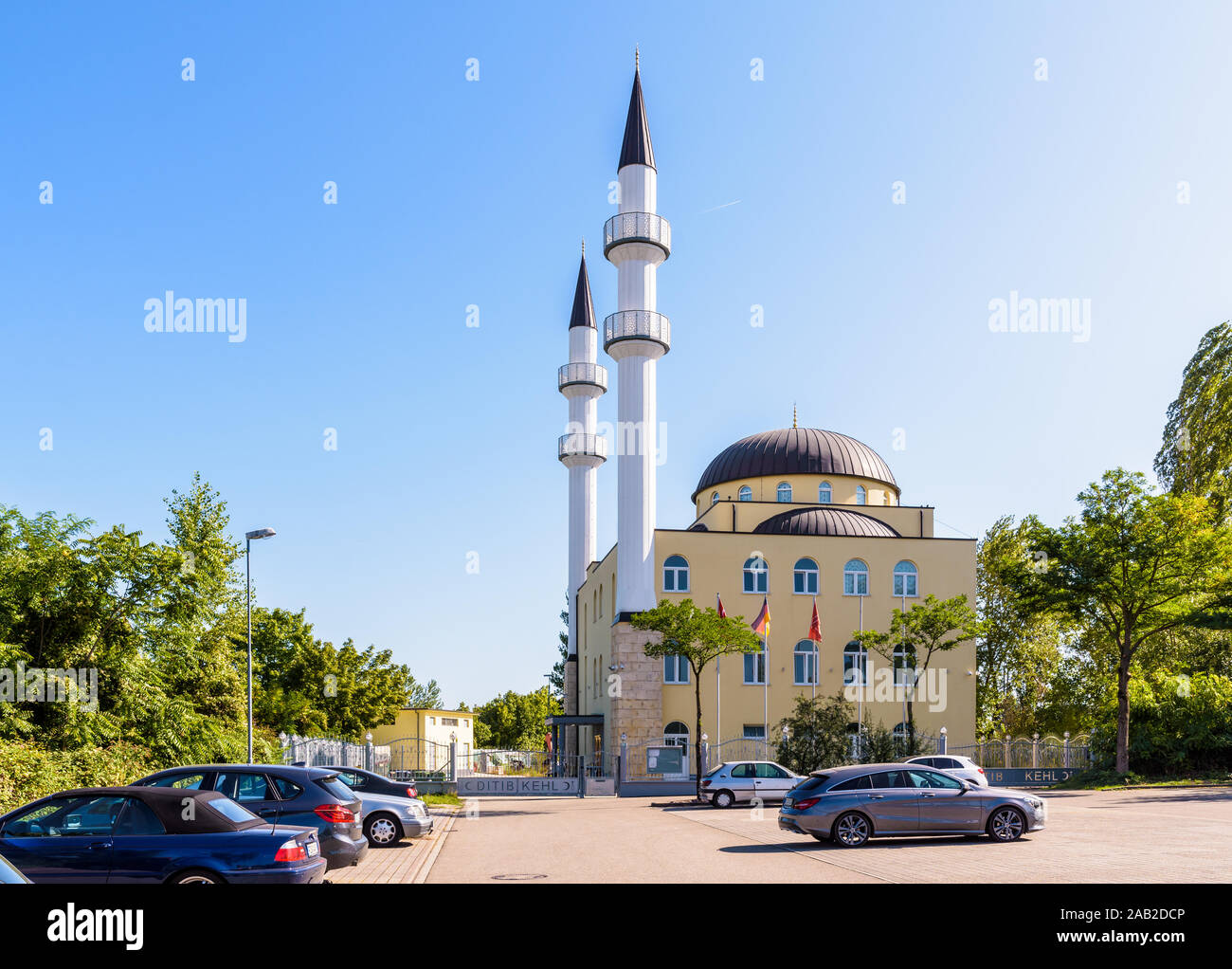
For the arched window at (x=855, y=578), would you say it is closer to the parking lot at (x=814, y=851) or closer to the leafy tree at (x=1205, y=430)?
the leafy tree at (x=1205, y=430)

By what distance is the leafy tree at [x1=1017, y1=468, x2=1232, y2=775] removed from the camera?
3875 centimetres

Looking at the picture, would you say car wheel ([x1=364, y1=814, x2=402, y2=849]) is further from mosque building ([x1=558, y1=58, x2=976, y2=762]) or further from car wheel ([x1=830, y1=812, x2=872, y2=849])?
mosque building ([x1=558, y1=58, x2=976, y2=762])

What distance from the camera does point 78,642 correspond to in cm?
2544

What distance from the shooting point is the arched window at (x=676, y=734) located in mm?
46531

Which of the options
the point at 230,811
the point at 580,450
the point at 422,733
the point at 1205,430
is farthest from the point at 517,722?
the point at 230,811

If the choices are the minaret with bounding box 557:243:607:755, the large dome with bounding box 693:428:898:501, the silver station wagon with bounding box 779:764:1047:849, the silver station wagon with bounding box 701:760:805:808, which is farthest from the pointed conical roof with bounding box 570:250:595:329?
the silver station wagon with bounding box 779:764:1047:849

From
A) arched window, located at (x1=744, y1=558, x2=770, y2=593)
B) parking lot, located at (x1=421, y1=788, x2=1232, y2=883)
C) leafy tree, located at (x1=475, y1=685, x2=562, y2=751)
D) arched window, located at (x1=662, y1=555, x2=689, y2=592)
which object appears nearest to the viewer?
parking lot, located at (x1=421, y1=788, x2=1232, y2=883)

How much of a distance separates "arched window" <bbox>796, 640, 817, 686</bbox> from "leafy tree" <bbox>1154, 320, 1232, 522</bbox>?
64.3 ft

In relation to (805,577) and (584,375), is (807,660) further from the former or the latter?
(584,375)

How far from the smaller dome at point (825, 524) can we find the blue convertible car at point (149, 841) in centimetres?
4001

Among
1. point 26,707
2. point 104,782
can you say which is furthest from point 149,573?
point 104,782

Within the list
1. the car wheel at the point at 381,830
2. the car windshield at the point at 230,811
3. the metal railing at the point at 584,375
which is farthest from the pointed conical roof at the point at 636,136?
the car windshield at the point at 230,811

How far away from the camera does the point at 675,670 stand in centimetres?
4791
